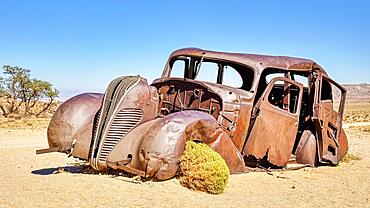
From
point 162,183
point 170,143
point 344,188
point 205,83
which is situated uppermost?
point 205,83

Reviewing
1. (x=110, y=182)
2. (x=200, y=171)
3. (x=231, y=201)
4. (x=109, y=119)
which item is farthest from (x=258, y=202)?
(x=109, y=119)

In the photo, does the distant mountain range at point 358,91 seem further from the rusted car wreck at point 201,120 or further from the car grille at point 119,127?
the car grille at point 119,127

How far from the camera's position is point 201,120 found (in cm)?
679

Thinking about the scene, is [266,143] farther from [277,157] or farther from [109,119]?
[109,119]

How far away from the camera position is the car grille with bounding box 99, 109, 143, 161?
266 inches

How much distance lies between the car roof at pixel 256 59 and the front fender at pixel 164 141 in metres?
2.31

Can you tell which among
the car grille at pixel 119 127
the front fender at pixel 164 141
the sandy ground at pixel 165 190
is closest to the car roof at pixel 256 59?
the sandy ground at pixel 165 190

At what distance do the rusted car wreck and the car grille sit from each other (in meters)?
0.02

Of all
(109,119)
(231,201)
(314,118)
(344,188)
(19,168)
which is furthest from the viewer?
(314,118)

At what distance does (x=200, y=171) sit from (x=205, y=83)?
2.45m

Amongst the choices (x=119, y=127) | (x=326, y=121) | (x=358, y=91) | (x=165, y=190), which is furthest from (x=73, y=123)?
(x=358, y=91)

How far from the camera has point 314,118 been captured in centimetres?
998

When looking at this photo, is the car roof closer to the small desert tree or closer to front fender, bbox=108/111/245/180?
front fender, bbox=108/111/245/180

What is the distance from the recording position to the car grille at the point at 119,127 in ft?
22.2
